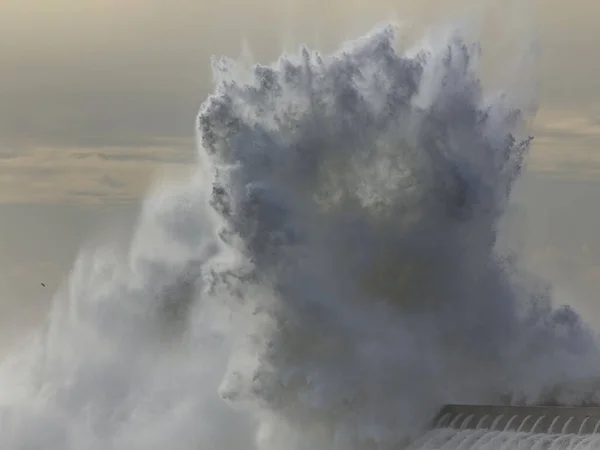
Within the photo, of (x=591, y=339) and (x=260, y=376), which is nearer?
(x=260, y=376)

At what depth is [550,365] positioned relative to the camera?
74438 millimetres

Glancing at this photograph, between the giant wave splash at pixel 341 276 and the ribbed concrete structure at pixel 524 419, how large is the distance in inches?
63.6

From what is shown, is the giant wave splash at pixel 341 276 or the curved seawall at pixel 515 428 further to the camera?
the giant wave splash at pixel 341 276

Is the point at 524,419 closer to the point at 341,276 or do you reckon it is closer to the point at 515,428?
the point at 515,428

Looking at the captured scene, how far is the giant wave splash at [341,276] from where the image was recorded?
66.6 meters

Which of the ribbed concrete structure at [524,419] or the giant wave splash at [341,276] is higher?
the giant wave splash at [341,276]

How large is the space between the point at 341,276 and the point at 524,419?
10.1 meters

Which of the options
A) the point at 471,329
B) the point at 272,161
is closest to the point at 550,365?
the point at 471,329

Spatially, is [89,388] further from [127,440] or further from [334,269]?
[334,269]

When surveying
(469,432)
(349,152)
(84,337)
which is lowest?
(469,432)

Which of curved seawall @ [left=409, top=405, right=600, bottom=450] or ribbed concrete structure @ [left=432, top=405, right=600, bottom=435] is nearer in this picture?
curved seawall @ [left=409, top=405, right=600, bottom=450]

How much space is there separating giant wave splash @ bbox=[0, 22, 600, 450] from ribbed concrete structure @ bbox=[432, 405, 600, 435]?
1.62m

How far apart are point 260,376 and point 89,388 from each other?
15715 millimetres

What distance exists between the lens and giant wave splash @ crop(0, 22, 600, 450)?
66.6 metres
